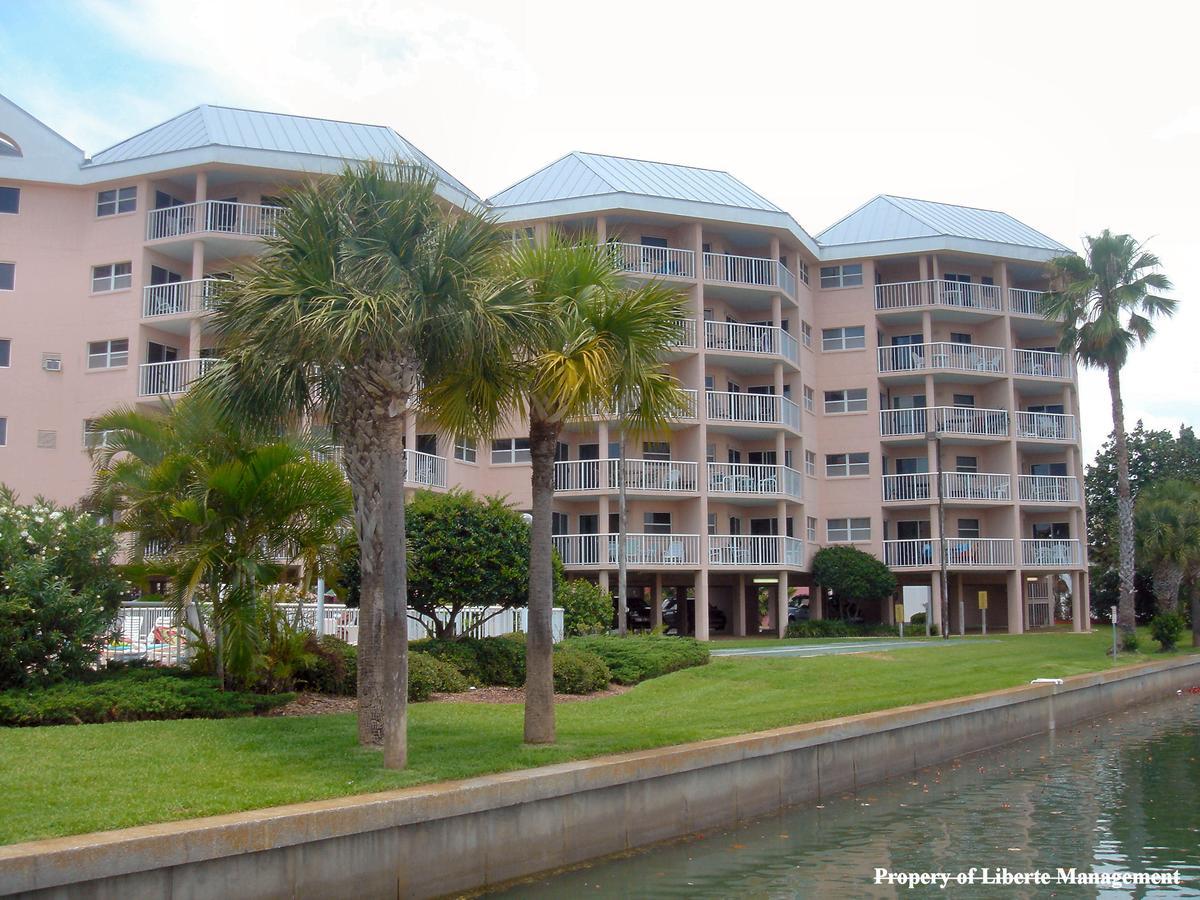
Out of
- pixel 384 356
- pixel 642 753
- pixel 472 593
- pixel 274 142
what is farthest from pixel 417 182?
pixel 274 142

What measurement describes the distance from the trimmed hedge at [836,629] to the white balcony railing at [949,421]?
789 centimetres

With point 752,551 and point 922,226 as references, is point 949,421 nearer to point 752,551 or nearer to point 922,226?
point 922,226

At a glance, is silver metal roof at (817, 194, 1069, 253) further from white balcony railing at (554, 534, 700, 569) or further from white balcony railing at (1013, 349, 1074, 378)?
white balcony railing at (554, 534, 700, 569)

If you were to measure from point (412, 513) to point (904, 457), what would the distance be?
33.2 metres

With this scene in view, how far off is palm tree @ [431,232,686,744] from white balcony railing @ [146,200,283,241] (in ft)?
84.7

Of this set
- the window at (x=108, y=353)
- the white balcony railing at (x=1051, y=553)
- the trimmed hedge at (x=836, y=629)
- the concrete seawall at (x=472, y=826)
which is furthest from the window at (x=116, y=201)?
the white balcony railing at (x=1051, y=553)

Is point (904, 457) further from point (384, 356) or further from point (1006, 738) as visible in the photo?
point (384, 356)

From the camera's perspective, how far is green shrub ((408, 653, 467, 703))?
18234 mm

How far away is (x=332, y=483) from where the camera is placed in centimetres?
1683

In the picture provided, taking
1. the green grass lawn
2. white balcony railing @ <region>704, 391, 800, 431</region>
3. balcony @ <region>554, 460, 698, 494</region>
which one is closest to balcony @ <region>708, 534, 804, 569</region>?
balcony @ <region>554, 460, 698, 494</region>

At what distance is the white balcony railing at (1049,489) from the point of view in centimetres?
4944

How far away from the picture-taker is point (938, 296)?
1923 inches

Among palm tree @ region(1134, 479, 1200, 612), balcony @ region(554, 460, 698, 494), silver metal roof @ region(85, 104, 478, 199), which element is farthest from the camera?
balcony @ region(554, 460, 698, 494)

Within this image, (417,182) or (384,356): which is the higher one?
(417,182)
